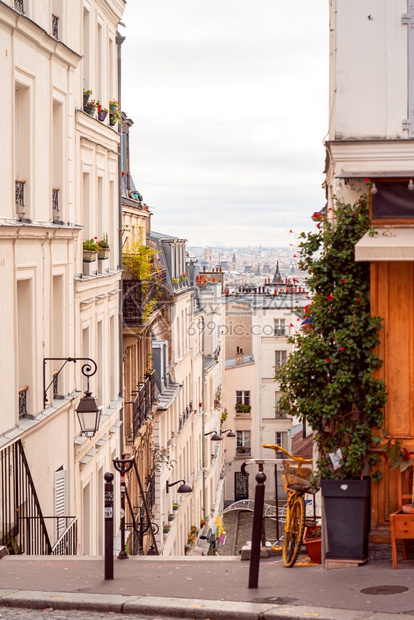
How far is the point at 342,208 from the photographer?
10.3 metres

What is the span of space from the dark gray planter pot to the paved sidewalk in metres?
0.20

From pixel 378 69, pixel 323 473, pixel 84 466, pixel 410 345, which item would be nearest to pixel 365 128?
pixel 378 69

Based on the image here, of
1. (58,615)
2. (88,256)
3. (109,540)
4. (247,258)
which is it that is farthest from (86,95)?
(247,258)

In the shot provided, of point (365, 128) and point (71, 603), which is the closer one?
point (71, 603)

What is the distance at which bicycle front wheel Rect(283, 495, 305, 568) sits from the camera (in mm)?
10727

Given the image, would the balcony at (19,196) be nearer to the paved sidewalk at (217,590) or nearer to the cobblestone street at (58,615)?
the paved sidewalk at (217,590)

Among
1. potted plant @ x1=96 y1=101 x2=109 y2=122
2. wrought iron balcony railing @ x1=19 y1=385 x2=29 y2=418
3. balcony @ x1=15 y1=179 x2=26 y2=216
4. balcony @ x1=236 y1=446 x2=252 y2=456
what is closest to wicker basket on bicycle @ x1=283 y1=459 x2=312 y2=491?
wrought iron balcony railing @ x1=19 y1=385 x2=29 y2=418

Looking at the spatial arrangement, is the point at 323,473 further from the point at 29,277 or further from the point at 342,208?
the point at 29,277

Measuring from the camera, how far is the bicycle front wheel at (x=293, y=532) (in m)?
10.7

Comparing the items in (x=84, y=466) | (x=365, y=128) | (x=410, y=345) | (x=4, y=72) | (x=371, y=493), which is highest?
(x=4, y=72)

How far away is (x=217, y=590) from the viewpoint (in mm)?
9289

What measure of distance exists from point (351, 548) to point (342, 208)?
3.27 m

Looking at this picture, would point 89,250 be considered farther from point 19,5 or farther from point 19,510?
point 19,510

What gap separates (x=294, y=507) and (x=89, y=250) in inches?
339
